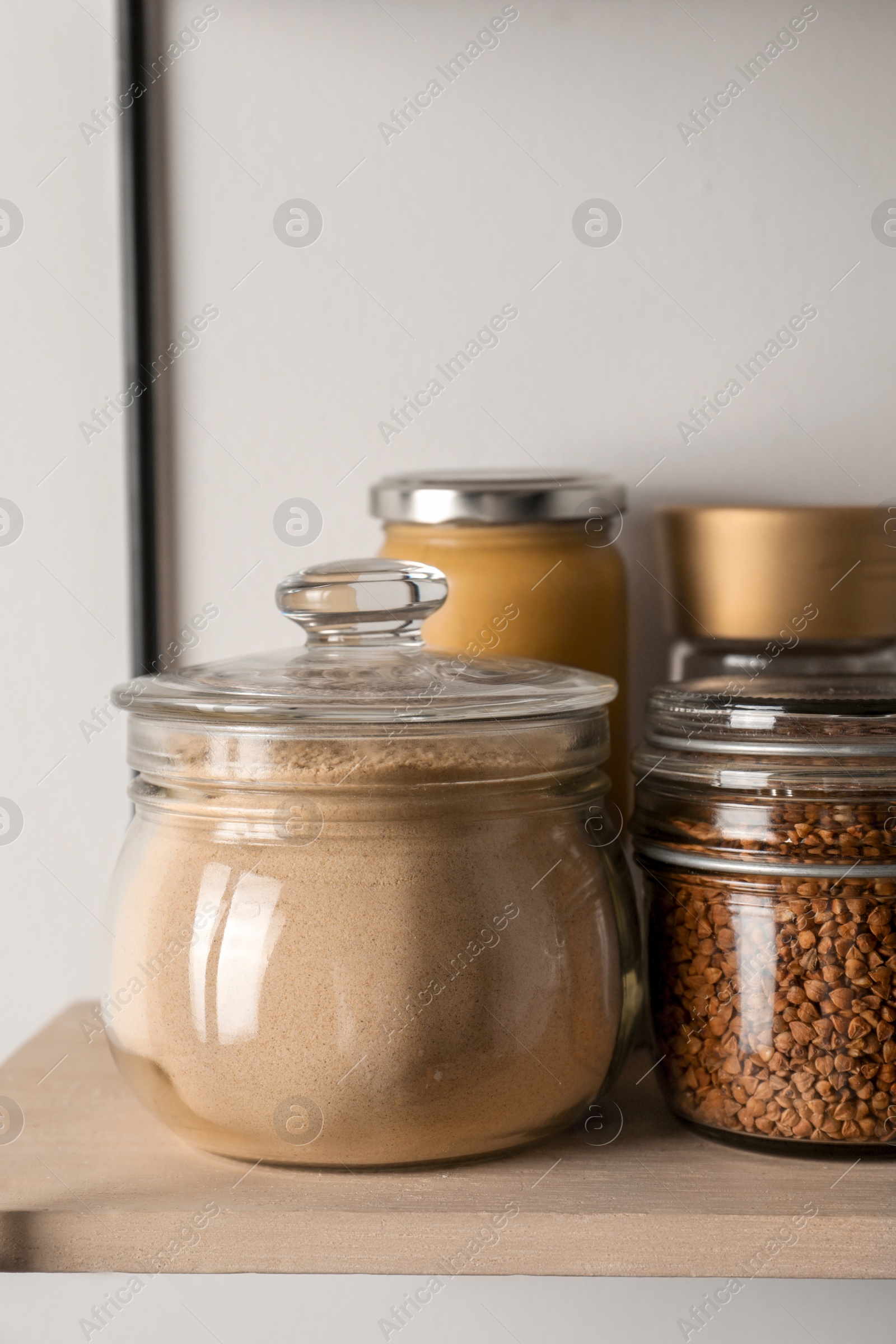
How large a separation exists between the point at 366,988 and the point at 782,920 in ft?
0.56

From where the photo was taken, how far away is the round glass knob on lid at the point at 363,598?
528 millimetres

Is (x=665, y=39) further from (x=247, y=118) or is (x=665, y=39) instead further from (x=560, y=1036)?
(x=560, y=1036)

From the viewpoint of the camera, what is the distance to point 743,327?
2.36 feet

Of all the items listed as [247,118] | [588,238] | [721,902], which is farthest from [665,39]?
[721,902]

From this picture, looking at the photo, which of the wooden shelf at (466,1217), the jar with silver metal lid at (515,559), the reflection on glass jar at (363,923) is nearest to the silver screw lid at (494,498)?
the jar with silver metal lid at (515,559)

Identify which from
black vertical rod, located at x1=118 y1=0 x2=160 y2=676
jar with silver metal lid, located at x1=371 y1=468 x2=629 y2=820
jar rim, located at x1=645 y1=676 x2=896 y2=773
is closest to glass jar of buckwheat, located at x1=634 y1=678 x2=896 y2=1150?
jar rim, located at x1=645 y1=676 x2=896 y2=773

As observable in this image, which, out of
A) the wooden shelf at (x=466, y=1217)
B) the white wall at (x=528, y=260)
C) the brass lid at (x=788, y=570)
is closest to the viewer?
the wooden shelf at (x=466, y=1217)

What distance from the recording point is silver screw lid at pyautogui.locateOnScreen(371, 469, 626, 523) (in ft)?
2.03

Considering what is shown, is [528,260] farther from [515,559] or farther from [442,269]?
[515,559]

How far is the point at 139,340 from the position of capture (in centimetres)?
73

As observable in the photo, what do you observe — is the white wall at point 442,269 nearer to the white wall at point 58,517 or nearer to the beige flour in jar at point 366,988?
the white wall at point 58,517

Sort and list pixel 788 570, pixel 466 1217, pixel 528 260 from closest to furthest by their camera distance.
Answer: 1. pixel 466 1217
2. pixel 788 570
3. pixel 528 260

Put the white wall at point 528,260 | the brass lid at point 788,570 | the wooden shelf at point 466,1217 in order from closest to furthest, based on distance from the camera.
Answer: the wooden shelf at point 466,1217, the brass lid at point 788,570, the white wall at point 528,260

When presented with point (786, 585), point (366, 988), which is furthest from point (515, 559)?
point (366, 988)
